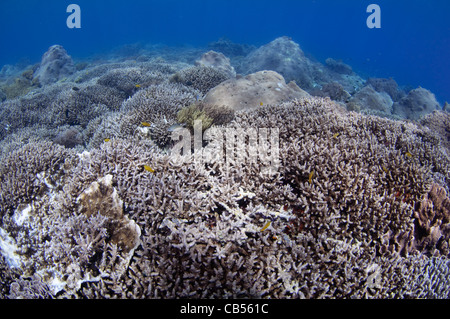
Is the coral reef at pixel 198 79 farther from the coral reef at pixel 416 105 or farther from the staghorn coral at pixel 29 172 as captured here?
the coral reef at pixel 416 105

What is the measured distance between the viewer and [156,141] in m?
4.76

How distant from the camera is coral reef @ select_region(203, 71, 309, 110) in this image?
6738 mm

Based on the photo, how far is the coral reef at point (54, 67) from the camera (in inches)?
662

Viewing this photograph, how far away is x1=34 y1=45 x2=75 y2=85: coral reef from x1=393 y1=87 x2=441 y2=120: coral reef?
2496 centimetres

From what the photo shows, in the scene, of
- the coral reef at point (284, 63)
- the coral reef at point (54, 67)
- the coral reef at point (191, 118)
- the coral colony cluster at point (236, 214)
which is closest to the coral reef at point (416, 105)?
the coral reef at point (284, 63)

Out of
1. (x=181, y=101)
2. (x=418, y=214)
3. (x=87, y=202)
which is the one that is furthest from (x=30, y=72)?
(x=418, y=214)

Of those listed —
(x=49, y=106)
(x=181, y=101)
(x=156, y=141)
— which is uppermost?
(x=49, y=106)

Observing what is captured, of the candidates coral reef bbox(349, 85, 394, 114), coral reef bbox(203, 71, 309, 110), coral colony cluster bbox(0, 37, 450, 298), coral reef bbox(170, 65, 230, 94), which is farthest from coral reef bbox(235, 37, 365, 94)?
coral colony cluster bbox(0, 37, 450, 298)

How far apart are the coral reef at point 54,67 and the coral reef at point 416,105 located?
81.9ft

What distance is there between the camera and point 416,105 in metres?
14.3

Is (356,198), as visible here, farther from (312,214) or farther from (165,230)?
(165,230)

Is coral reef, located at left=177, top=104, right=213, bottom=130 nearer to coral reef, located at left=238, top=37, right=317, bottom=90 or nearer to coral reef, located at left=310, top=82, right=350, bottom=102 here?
coral reef, located at left=310, top=82, right=350, bottom=102

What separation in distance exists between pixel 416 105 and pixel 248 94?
551 inches
